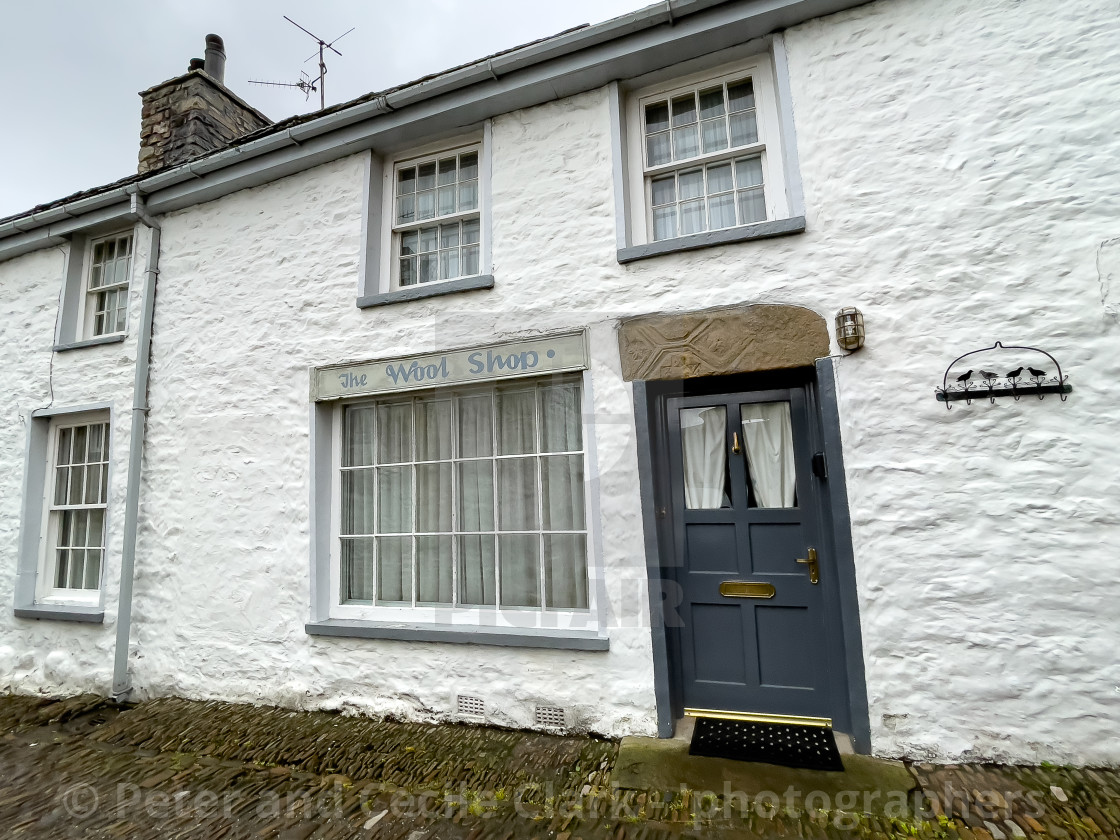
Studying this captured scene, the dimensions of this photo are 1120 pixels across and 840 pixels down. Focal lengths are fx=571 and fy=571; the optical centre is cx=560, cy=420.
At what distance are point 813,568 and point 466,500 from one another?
8.90ft

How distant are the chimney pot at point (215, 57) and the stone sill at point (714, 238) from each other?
22.9 ft

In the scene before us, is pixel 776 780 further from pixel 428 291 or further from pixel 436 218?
pixel 436 218

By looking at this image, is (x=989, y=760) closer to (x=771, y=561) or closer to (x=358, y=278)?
(x=771, y=561)

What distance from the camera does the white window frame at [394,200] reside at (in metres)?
5.06

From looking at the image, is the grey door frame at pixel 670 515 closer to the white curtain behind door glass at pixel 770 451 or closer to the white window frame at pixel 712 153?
the white curtain behind door glass at pixel 770 451

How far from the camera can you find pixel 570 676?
13.5 ft

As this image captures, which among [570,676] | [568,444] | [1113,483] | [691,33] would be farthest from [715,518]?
[691,33]

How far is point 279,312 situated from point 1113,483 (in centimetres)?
635

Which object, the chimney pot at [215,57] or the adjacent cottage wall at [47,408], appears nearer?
the adjacent cottage wall at [47,408]

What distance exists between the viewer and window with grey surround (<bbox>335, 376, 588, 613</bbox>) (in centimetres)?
452

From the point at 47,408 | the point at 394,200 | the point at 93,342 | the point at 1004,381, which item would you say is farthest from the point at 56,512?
the point at 1004,381

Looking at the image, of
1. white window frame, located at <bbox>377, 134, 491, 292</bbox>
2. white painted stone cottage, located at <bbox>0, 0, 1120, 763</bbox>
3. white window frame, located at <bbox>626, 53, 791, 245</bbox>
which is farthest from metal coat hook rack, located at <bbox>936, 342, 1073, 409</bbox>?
white window frame, located at <bbox>377, 134, 491, 292</bbox>

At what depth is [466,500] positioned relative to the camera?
190 inches

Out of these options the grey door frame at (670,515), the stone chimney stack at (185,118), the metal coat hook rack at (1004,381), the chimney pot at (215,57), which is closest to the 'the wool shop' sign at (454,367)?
the grey door frame at (670,515)
